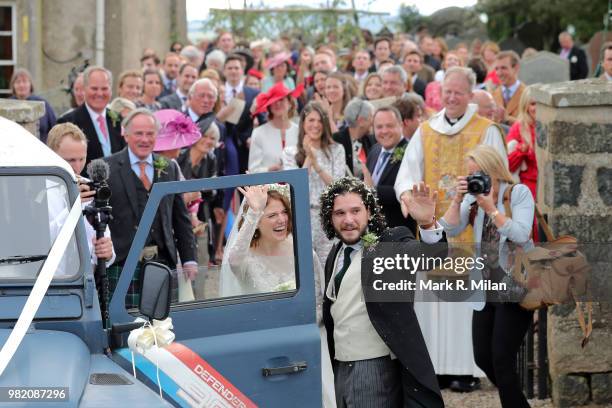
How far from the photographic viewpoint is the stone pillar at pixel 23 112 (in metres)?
8.97

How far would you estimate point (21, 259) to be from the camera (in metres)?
5.46

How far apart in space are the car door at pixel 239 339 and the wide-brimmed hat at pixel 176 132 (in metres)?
4.40

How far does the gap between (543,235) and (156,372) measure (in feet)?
11.9

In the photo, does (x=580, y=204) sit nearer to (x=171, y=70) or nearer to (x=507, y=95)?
(x=507, y=95)

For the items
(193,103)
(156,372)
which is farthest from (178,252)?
(193,103)

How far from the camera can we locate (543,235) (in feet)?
27.5

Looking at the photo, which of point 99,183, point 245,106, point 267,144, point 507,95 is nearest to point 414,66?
point 507,95

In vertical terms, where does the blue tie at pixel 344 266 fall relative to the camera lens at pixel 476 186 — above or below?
below

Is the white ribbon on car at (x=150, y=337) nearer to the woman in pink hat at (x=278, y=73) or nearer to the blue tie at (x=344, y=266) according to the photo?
the blue tie at (x=344, y=266)

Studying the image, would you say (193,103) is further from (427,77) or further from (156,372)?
(156,372)

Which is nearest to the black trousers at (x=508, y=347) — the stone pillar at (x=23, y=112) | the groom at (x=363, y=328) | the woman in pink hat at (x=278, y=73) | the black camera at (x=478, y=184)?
the black camera at (x=478, y=184)

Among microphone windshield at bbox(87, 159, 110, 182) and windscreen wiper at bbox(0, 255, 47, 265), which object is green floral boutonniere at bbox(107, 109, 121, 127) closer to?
microphone windshield at bbox(87, 159, 110, 182)

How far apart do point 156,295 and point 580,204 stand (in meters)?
4.12

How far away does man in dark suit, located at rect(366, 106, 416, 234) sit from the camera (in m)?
9.66
